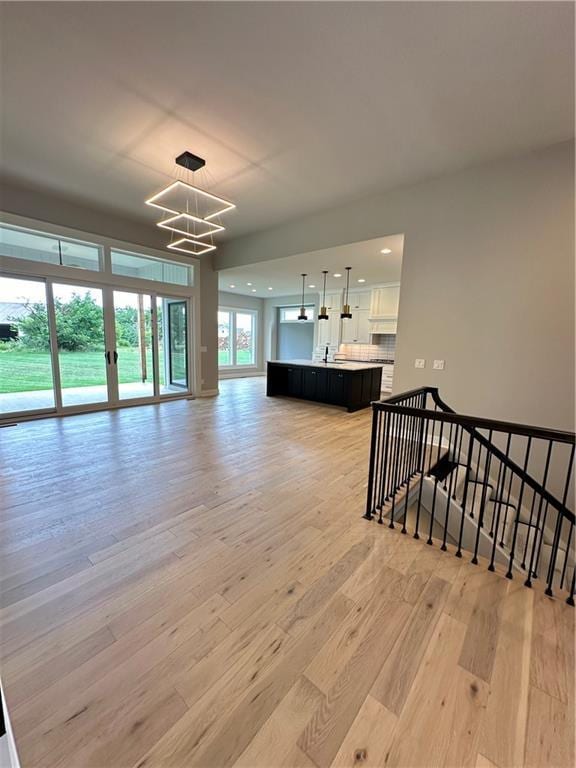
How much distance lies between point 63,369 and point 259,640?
560cm

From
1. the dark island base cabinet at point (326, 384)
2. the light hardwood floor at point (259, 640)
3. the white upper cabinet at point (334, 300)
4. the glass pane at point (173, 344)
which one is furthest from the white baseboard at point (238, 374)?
the light hardwood floor at point (259, 640)

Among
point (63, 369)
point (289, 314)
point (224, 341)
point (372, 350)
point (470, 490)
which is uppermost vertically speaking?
point (289, 314)

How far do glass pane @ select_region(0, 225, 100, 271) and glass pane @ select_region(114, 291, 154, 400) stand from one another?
0.72 m

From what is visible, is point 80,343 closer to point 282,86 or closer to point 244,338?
point 282,86

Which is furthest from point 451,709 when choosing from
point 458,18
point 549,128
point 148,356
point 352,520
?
point 148,356

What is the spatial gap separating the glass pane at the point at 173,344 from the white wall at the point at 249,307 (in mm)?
3659

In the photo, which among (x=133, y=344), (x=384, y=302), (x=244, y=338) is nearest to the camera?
(x=133, y=344)

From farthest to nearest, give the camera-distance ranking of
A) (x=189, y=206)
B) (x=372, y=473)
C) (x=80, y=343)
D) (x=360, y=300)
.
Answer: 1. (x=360, y=300)
2. (x=80, y=343)
3. (x=189, y=206)
4. (x=372, y=473)

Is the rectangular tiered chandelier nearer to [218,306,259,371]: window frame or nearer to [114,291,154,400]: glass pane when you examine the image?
[114,291,154,400]: glass pane

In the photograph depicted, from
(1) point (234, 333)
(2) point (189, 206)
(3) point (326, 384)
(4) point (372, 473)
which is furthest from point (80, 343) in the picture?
(1) point (234, 333)

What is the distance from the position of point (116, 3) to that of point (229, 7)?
2.39 ft

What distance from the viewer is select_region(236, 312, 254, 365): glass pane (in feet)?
38.3

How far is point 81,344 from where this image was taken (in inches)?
217

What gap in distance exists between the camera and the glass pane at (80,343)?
5309 mm
